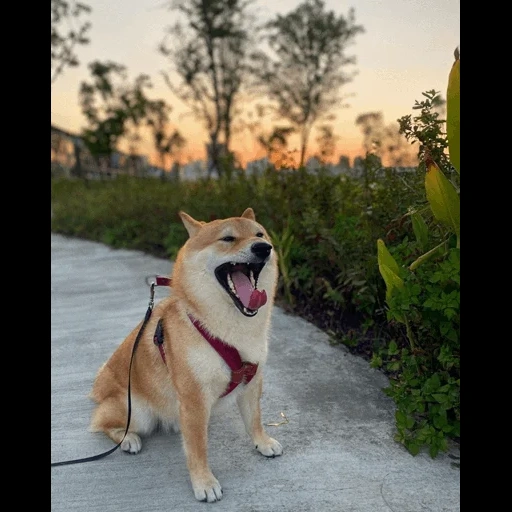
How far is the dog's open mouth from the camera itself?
8.43 feet

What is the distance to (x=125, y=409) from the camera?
306cm

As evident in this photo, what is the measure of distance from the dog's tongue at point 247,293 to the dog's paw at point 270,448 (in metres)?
0.84

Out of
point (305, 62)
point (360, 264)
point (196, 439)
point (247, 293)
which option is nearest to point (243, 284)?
point (247, 293)

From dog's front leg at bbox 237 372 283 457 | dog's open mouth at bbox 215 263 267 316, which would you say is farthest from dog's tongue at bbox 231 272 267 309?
dog's front leg at bbox 237 372 283 457

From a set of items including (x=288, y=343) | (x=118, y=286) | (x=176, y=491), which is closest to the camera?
(x=176, y=491)

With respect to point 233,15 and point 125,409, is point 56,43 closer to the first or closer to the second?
point 233,15

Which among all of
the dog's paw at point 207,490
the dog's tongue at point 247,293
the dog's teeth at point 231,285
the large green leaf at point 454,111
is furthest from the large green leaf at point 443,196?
the dog's paw at point 207,490

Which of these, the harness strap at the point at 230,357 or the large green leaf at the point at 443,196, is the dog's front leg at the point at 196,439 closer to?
the harness strap at the point at 230,357

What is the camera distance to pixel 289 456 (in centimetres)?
287

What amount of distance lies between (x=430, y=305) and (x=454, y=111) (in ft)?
3.06

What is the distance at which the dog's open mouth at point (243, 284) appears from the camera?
2.57m
